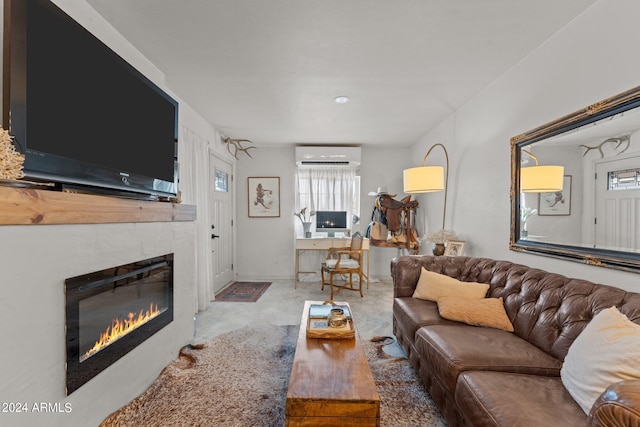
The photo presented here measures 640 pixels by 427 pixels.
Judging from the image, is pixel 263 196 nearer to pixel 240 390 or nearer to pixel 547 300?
pixel 240 390

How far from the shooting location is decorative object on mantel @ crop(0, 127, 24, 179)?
1.05 meters

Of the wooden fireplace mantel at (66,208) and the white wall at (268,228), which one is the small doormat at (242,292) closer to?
the white wall at (268,228)

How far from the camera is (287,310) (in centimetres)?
359

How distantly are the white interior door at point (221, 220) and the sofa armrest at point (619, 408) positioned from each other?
3971mm

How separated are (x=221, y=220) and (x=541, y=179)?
4.01m

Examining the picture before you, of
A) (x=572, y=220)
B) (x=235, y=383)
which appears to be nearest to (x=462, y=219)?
(x=572, y=220)

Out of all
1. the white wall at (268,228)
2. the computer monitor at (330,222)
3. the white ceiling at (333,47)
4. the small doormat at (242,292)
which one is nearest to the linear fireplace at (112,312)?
the white ceiling at (333,47)

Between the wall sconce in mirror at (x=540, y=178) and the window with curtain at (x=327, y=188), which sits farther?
the window with curtain at (x=327, y=188)

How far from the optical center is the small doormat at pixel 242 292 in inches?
159

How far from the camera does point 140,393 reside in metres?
1.87

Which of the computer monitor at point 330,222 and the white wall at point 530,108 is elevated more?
the white wall at point 530,108

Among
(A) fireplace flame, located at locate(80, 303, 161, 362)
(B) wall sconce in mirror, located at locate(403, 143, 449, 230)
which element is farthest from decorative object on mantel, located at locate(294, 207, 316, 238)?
(A) fireplace flame, located at locate(80, 303, 161, 362)

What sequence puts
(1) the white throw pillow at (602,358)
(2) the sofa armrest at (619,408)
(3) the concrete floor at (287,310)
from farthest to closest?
1. (3) the concrete floor at (287,310)
2. (1) the white throw pillow at (602,358)
3. (2) the sofa armrest at (619,408)

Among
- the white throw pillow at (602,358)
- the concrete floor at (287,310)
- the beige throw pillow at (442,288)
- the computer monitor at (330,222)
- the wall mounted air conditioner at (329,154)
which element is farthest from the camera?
the computer monitor at (330,222)
